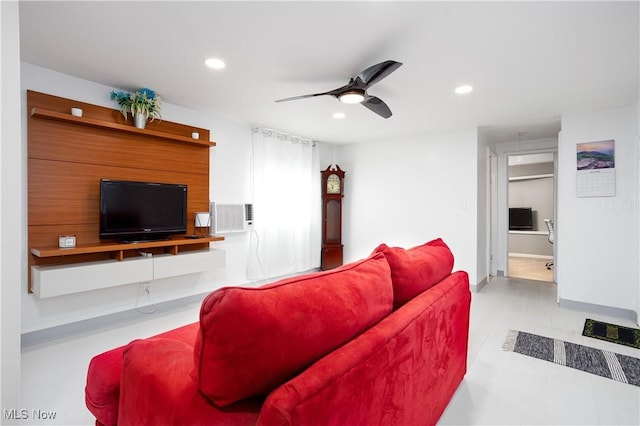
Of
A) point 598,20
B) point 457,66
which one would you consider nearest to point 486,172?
point 457,66

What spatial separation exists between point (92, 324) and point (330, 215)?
12.1ft

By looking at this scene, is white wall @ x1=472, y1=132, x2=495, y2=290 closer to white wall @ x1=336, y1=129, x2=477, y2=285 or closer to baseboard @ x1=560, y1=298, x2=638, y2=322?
white wall @ x1=336, y1=129, x2=477, y2=285

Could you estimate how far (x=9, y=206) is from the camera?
153 centimetres

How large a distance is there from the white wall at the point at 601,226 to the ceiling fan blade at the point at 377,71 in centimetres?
288

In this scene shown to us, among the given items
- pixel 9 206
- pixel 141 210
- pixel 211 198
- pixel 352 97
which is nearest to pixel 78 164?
pixel 141 210

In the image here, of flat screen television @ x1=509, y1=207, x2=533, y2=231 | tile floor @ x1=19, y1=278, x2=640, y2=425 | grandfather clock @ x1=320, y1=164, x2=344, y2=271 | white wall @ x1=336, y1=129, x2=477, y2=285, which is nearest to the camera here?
tile floor @ x1=19, y1=278, x2=640, y2=425

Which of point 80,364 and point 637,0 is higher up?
point 637,0

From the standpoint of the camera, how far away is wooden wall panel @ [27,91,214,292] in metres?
2.60

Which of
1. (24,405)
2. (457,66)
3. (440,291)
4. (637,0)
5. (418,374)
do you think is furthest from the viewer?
(457,66)

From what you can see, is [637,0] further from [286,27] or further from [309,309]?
[309,309]

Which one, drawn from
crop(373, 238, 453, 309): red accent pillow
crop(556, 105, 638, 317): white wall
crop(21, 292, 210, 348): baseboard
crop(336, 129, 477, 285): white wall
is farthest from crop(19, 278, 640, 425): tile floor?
crop(336, 129, 477, 285): white wall

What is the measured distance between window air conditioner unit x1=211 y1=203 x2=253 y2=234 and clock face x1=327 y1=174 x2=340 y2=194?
1731mm

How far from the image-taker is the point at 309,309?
89cm

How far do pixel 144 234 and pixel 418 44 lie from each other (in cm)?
301
